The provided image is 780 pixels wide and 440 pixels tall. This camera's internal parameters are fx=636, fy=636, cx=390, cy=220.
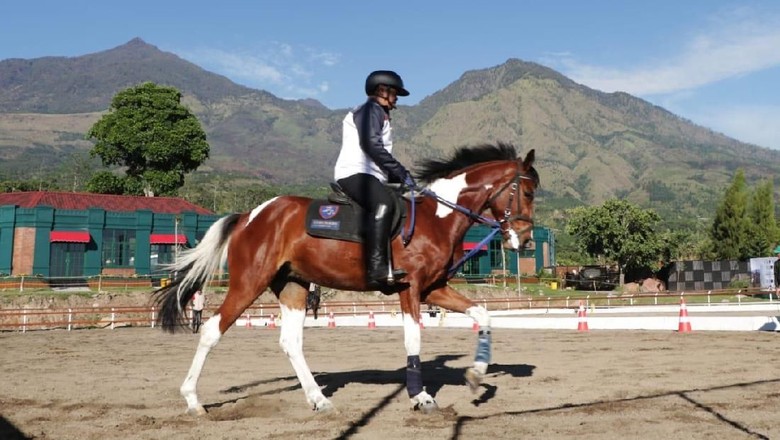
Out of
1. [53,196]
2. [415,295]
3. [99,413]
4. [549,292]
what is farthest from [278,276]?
[53,196]

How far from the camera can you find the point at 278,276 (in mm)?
8594

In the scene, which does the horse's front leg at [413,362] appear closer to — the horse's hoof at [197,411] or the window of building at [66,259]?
the horse's hoof at [197,411]

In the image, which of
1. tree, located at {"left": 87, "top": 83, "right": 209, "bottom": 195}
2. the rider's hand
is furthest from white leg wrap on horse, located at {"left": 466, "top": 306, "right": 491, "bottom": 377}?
tree, located at {"left": 87, "top": 83, "right": 209, "bottom": 195}

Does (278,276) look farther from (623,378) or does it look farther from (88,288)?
(88,288)

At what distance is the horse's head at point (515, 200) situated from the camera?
26.8 ft

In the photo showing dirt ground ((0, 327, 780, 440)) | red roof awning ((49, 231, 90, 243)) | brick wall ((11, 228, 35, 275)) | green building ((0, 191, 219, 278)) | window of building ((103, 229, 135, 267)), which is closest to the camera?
dirt ground ((0, 327, 780, 440))

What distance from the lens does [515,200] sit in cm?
828

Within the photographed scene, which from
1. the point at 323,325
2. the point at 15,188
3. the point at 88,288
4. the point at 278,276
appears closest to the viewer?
the point at 278,276

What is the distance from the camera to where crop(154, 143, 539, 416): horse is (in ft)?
25.3

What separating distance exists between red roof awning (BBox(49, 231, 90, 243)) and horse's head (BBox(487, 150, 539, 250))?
2065 inches

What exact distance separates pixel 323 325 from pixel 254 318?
24.6ft

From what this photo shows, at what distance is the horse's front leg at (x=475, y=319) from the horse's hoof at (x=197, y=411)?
9.88 feet

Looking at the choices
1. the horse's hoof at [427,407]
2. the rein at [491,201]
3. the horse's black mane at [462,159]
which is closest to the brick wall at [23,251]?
the horse's black mane at [462,159]

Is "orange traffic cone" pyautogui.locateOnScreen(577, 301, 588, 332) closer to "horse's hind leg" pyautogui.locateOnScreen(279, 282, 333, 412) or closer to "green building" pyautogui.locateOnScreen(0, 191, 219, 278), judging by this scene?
"horse's hind leg" pyautogui.locateOnScreen(279, 282, 333, 412)
